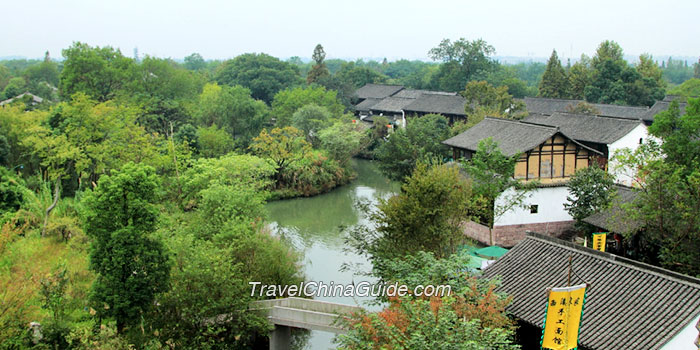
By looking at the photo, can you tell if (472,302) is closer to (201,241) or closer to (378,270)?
(378,270)

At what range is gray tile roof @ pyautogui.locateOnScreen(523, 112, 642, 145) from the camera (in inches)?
893

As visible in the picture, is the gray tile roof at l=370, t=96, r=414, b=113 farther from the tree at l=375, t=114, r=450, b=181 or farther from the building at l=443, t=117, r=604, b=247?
the building at l=443, t=117, r=604, b=247

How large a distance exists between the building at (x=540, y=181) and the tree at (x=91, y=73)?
61.8 ft

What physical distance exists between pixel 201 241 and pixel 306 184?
1308 cm

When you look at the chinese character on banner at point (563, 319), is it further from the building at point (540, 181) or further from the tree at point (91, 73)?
the tree at point (91, 73)

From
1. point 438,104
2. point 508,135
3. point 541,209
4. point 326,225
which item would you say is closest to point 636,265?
point 541,209

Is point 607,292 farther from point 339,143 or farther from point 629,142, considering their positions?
point 339,143

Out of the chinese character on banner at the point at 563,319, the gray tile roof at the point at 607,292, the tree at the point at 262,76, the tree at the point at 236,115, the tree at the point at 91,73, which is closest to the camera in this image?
the chinese character on banner at the point at 563,319

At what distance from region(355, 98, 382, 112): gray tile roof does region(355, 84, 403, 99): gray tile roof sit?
101 cm

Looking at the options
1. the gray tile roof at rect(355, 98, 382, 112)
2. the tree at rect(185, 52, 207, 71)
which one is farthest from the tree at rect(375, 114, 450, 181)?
the tree at rect(185, 52, 207, 71)

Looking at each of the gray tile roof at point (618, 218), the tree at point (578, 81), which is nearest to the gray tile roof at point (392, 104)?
the tree at point (578, 81)

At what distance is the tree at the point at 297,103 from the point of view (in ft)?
109

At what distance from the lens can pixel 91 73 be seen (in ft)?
91.7

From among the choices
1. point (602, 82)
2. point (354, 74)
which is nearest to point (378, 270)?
point (602, 82)
